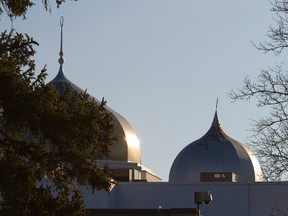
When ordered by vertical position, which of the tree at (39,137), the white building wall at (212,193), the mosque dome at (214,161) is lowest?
the tree at (39,137)

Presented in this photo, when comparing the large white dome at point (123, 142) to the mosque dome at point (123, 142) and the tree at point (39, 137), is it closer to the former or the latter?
the mosque dome at point (123, 142)

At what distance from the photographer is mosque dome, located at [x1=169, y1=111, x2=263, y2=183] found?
6850 centimetres

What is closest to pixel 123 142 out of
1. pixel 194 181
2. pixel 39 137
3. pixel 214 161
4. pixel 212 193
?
pixel 194 181

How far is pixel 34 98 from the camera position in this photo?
791 inches

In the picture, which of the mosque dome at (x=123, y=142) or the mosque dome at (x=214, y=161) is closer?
the mosque dome at (x=123, y=142)

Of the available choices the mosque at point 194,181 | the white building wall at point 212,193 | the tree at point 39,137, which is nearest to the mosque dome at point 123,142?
the mosque at point 194,181

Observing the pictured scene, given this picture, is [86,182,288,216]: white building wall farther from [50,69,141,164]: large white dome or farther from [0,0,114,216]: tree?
[0,0,114,216]: tree

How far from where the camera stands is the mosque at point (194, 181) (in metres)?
60.8

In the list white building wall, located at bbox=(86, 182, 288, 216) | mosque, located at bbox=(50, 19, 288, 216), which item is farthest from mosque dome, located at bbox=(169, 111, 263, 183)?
white building wall, located at bbox=(86, 182, 288, 216)

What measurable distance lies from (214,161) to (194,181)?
2.74 meters

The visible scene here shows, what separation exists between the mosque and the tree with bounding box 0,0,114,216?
119ft

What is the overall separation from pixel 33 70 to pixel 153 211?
19.8 m

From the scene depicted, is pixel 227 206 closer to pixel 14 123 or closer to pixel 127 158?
pixel 127 158

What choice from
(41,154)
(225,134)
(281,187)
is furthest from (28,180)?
(225,134)
